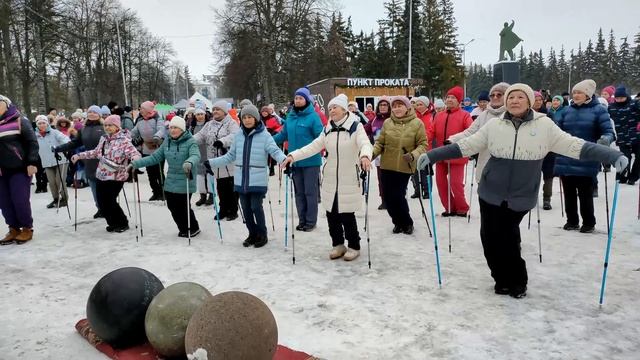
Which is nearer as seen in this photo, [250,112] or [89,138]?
[250,112]

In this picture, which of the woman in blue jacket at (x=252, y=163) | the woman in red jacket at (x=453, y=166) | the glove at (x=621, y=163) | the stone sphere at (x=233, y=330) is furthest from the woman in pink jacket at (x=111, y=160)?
the glove at (x=621, y=163)

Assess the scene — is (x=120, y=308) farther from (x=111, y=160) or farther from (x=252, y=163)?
(x=111, y=160)

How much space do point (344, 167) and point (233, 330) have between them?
2961 millimetres

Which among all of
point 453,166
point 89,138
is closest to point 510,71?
point 453,166

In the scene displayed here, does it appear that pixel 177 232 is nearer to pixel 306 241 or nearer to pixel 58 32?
pixel 306 241

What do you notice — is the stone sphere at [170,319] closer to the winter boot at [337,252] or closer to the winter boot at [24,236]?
the winter boot at [337,252]

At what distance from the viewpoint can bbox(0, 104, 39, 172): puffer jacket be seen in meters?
6.63

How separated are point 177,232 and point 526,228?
212 inches

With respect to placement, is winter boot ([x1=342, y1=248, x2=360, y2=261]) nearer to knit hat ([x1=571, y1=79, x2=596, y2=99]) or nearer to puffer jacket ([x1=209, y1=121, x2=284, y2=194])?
puffer jacket ([x1=209, y1=121, x2=284, y2=194])

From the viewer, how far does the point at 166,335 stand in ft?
11.1

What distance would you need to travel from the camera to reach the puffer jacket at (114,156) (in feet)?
23.5

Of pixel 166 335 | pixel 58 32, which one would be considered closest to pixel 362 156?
pixel 166 335

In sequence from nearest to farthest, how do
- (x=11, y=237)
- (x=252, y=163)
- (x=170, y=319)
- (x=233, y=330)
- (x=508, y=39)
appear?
(x=233, y=330) → (x=170, y=319) → (x=252, y=163) → (x=11, y=237) → (x=508, y=39)

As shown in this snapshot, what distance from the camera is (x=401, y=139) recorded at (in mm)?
6527
